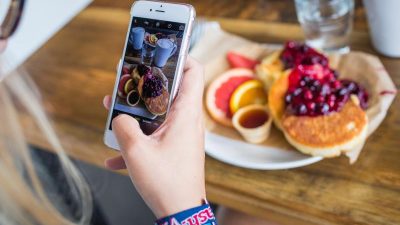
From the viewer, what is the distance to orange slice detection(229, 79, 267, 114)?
0.93 m

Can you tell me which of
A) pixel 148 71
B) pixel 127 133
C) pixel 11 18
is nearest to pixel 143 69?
pixel 148 71

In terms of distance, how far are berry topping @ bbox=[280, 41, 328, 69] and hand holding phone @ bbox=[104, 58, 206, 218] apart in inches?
15.3

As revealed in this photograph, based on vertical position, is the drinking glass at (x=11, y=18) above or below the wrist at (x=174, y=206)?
above

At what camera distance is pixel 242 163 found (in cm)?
81

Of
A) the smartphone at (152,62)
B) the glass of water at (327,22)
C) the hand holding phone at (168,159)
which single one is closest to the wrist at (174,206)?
the hand holding phone at (168,159)

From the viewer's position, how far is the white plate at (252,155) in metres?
0.78

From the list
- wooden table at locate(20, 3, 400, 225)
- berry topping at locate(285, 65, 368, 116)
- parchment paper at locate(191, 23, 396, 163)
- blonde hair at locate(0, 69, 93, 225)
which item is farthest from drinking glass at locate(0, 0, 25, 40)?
berry topping at locate(285, 65, 368, 116)

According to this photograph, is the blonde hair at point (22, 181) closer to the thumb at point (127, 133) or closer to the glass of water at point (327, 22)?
the thumb at point (127, 133)

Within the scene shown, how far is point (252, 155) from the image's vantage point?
0.84 metres

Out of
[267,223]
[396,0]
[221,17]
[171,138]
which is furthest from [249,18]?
[171,138]

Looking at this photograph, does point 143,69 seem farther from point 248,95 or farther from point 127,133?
point 248,95

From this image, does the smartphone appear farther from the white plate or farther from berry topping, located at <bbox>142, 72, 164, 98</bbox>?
the white plate

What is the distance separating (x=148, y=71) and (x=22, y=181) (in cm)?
31

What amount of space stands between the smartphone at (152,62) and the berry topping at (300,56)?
1.15 ft
